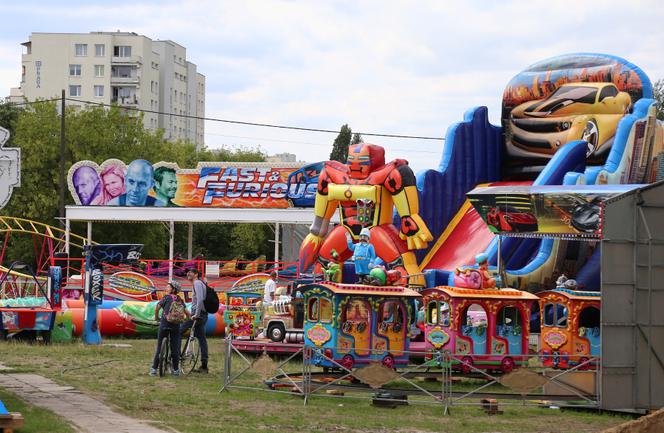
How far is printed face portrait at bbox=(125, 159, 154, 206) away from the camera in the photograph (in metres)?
48.2

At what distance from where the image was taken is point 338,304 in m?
20.0

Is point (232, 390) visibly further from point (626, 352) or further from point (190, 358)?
point (626, 352)

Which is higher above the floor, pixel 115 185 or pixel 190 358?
pixel 115 185

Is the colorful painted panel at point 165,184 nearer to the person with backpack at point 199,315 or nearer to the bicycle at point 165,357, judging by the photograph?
the person with backpack at point 199,315

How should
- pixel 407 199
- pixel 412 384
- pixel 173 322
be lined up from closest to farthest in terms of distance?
1. pixel 412 384
2. pixel 173 322
3. pixel 407 199

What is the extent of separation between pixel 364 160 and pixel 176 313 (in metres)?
9.64

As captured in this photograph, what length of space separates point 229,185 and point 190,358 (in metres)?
26.9

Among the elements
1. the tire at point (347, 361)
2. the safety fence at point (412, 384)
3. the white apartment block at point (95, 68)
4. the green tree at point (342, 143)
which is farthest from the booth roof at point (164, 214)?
the white apartment block at point (95, 68)

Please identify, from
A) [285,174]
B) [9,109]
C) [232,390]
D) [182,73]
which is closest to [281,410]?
[232,390]

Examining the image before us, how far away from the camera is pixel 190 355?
70.6 ft

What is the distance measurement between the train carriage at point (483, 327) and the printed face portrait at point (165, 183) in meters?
28.4

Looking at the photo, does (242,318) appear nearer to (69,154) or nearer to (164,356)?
(164,356)

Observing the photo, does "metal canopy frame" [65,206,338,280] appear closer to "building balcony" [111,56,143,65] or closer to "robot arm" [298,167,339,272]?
"robot arm" [298,167,339,272]

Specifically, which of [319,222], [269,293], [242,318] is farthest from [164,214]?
[242,318]
